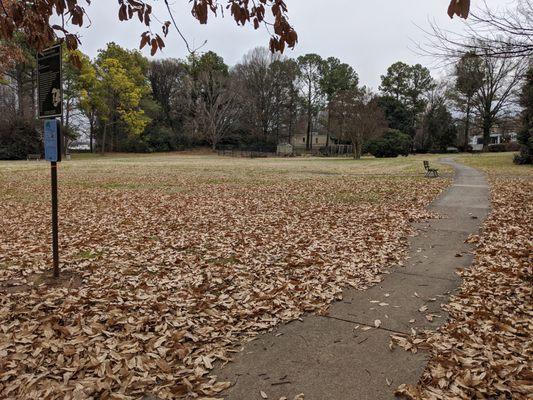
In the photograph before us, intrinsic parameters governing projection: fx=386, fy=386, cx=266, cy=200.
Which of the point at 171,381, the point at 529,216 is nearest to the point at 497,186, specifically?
the point at 529,216

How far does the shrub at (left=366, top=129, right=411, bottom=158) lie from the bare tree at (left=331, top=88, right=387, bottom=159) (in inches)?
58.5

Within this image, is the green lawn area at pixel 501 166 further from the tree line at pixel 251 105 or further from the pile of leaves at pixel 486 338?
the pile of leaves at pixel 486 338

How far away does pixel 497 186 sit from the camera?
45.7 ft

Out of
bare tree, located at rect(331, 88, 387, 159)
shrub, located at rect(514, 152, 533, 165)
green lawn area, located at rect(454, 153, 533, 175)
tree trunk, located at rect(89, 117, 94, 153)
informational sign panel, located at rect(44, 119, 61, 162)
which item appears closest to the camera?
informational sign panel, located at rect(44, 119, 61, 162)

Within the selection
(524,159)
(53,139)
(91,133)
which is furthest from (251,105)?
(53,139)

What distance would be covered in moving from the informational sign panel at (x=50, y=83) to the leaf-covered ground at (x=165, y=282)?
2.16m

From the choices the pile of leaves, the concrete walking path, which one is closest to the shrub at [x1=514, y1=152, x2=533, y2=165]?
the pile of leaves

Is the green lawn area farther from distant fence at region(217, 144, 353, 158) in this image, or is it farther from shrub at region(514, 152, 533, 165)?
distant fence at region(217, 144, 353, 158)

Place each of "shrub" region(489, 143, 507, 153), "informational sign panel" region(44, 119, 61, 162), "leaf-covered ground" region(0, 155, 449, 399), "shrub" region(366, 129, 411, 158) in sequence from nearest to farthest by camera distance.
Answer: "leaf-covered ground" region(0, 155, 449, 399), "informational sign panel" region(44, 119, 61, 162), "shrub" region(366, 129, 411, 158), "shrub" region(489, 143, 507, 153)

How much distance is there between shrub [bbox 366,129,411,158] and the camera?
4200 centimetres

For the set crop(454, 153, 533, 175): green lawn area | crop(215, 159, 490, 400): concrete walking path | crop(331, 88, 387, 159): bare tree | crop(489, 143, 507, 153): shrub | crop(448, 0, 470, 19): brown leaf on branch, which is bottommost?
crop(215, 159, 490, 400): concrete walking path

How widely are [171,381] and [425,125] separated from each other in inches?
2451

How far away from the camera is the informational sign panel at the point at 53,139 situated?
14.9 ft

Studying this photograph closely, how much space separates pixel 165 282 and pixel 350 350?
2635 mm
